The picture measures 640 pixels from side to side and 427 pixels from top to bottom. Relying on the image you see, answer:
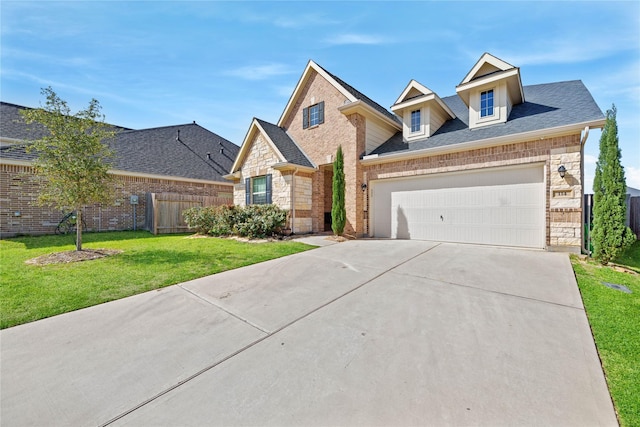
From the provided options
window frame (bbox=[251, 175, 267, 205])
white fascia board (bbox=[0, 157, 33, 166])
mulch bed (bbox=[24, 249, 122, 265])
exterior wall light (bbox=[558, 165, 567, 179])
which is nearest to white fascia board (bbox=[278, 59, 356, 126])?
window frame (bbox=[251, 175, 267, 205])

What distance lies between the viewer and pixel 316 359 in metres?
2.66

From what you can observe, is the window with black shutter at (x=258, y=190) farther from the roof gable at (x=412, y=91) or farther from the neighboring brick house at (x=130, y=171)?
the roof gable at (x=412, y=91)

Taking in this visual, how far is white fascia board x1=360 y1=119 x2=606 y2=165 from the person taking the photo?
270 inches

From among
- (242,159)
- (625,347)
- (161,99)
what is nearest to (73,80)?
(161,99)

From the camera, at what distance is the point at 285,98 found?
13.4 m

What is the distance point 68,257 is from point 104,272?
7.13 ft

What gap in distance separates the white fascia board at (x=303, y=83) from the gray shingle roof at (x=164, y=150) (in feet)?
23.4

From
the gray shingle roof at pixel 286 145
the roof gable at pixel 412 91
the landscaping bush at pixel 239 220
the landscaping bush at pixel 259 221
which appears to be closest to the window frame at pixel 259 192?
the landscaping bush at pixel 239 220

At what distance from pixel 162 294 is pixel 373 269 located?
4.29m

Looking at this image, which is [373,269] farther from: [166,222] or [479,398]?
[166,222]

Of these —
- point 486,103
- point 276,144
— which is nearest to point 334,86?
point 276,144

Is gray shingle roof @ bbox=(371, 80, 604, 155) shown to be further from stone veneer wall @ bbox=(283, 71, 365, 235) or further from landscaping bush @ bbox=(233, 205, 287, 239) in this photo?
landscaping bush @ bbox=(233, 205, 287, 239)

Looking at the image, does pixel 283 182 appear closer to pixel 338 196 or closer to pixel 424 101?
pixel 338 196

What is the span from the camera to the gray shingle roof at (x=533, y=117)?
7.54 metres
